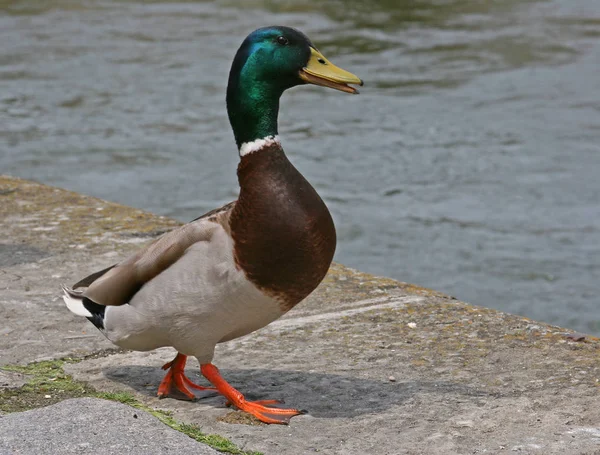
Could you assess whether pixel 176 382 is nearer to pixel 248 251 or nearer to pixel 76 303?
pixel 76 303

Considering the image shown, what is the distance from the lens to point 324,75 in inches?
137

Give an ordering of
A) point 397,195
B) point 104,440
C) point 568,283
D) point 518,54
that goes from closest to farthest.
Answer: point 104,440, point 568,283, point 397,195, point 518,54

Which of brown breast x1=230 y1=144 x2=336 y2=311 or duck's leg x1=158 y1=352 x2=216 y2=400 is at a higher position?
brown breast x1=230 y1=144 x2=336 y2=311

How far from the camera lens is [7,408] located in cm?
350

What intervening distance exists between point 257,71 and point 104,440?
1203 mm

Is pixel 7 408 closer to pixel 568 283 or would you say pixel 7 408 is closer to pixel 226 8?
pixel 568 283

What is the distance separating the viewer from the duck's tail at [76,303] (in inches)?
149

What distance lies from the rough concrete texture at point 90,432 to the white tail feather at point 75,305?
434 mm

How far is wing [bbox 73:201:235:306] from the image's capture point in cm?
355

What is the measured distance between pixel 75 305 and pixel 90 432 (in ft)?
2.36

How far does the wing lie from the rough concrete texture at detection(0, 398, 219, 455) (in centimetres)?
41

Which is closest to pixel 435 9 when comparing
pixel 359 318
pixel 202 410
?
pixel 359 318

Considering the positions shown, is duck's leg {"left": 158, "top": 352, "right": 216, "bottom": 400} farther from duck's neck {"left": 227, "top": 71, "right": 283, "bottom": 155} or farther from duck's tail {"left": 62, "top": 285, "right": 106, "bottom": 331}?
duck's neck {"left": 227, "top": 71, "right": 283, "bottom": 155}

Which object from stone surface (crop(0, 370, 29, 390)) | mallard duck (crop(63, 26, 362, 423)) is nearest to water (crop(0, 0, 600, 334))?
mallard duck (crop(63, 26, 362, 423))
